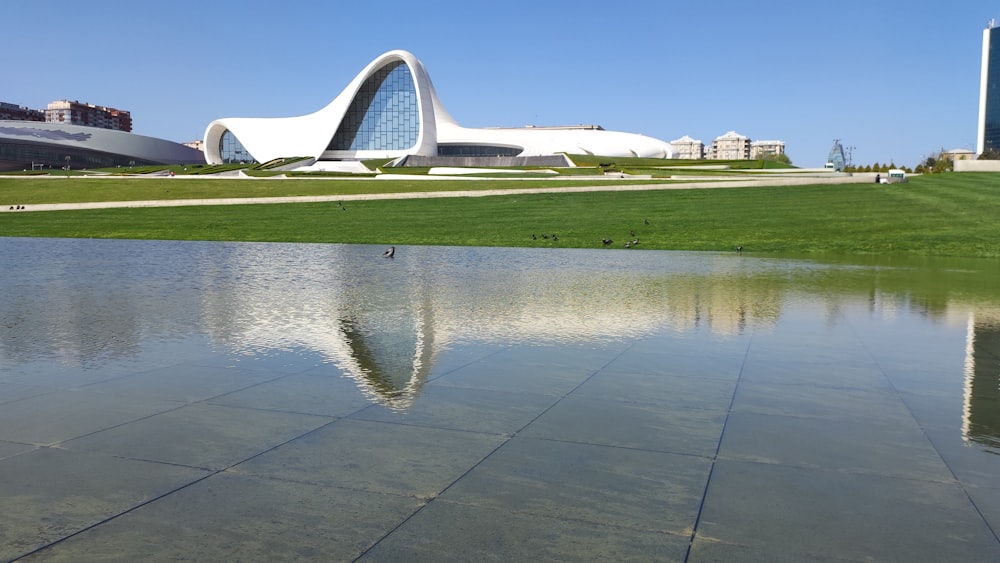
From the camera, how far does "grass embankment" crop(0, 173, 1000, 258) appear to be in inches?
768

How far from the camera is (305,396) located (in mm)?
4535

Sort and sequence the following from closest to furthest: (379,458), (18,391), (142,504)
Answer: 1. (142,504)
2. (379,458)
3. (18,391)

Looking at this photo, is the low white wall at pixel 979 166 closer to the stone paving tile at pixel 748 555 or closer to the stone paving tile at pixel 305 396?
the stone paving tile at pixel 305 396

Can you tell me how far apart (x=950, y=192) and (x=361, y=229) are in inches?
984

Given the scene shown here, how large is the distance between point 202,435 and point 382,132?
91882 millimetres

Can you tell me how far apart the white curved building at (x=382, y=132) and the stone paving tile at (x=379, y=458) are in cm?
8776

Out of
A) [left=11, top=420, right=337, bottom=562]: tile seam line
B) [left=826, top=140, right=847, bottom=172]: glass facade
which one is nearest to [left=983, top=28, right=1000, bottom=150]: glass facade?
[left=826, top=140, right=847, bottom=172]: glass facade

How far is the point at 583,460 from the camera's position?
346cm

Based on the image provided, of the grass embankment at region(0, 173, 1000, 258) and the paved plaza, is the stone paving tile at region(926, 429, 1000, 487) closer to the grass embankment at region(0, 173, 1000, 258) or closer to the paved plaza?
the paved plaza

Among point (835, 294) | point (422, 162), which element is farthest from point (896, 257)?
point (422, 162)

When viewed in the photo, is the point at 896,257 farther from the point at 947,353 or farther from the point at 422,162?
the point at 422,162

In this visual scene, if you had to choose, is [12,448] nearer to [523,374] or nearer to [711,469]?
[523,374]

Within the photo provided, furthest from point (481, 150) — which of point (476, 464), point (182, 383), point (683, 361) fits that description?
point (476, 464)

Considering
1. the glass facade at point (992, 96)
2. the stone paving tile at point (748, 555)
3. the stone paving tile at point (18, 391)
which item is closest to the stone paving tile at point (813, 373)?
the stone paving tile at point (748, 555)
